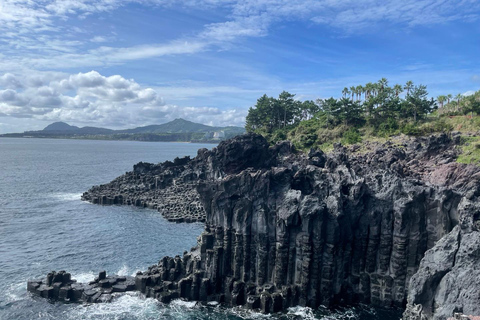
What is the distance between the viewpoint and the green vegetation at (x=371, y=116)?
4119 inches

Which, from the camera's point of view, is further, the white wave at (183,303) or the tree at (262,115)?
the tree at (262,115)

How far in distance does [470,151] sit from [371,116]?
5043cm

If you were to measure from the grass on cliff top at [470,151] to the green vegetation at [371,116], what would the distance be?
47.0 feet

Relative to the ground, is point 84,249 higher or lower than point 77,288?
lower

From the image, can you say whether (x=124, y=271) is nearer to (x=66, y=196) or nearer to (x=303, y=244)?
(x=303, y=244)

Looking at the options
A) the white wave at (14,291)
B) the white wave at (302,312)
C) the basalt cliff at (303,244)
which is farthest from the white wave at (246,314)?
the white wave at (14,291)

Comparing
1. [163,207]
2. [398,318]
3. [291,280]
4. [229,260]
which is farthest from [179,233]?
[398,318]

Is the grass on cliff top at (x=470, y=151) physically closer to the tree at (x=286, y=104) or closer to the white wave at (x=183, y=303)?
the white wave at (x=183, y=303)

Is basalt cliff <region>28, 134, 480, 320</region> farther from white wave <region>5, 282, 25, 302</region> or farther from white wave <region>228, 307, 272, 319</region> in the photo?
white wave <region>5, 282, 25, 302</region>

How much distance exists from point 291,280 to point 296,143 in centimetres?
8823

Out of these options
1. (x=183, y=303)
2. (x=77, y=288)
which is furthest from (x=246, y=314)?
(x=77, y=288)

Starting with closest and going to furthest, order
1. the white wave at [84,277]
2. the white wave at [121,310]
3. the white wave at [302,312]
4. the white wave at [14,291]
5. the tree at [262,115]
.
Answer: the white wave at [302,312], the white wave at [121,310], the white wave at [14,291], the white wave at [84,277], the tree at [262,115]

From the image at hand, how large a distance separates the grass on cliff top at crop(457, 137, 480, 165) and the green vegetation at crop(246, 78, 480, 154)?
14.3m

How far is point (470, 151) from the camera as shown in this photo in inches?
2933
